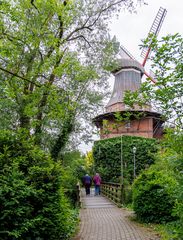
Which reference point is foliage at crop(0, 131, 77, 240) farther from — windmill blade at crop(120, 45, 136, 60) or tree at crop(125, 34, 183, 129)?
windmill blade at crop(120, 45, 136, 60)

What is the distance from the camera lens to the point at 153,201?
10.4 metres

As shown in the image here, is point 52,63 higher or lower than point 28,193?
higher

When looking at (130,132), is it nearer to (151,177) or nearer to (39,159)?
(151,177)

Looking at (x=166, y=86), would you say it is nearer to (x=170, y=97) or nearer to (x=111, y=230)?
(x=170, y=97)

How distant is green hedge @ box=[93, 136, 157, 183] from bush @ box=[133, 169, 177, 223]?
13999 millimetres

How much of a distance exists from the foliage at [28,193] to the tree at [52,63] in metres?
2.75

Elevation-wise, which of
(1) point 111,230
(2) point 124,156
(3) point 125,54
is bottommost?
(1) point 111,230

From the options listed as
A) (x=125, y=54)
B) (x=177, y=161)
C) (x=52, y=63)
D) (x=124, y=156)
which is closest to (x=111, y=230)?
(x=177, y=161)

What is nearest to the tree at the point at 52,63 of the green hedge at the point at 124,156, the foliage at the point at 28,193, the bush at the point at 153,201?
the foliage at the point at 28,193

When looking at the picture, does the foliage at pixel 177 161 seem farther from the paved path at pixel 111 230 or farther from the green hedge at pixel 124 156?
the green hedge at pixel 124 156

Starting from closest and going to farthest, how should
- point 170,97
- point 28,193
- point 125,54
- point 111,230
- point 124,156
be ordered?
point 170,97 → point 28,193 → point 111,230 → point 124,156 → point 125,54

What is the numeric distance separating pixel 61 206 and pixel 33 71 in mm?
7033

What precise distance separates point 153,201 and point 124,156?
1519cm

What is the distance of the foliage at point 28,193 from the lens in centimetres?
532
